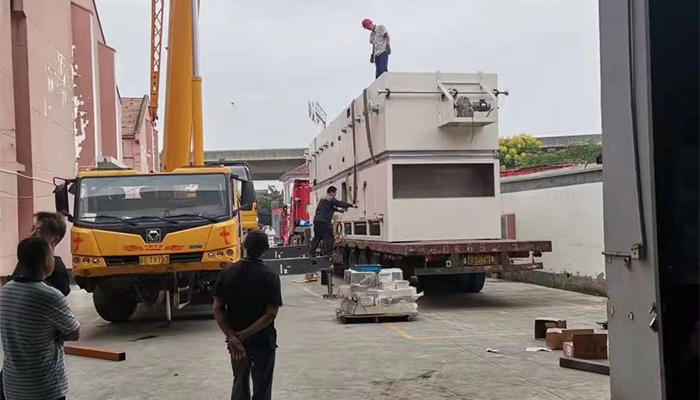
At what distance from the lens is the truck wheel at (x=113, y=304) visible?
35.0 ft

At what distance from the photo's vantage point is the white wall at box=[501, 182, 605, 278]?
13195 mm

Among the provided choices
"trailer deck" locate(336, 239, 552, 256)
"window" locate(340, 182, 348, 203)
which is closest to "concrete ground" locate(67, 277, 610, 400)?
"trailer deck" locate(336, 239, 552, 256)

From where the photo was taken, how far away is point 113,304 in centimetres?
1087

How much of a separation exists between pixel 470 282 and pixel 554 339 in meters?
6.06

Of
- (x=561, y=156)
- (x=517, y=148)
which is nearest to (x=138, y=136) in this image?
(x=517, y=148)

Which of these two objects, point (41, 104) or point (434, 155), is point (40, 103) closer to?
point (41, 104)

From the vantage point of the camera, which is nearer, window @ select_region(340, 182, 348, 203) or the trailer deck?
the trailer deck

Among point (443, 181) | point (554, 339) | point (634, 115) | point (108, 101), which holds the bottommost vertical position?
point (554, 339)

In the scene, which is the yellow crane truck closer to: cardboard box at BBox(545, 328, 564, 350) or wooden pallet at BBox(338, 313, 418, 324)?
wooden pallet at BBox(338, 313, 418, 324)

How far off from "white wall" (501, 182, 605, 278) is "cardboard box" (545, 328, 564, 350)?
17.2 ft

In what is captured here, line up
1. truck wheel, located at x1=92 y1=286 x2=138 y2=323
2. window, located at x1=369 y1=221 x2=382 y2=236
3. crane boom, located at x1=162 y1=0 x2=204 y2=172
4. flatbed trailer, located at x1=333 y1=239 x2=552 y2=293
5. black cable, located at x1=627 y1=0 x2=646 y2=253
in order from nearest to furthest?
1. black cable, located at x1=627 y1=0 x2=646 y2=253
2. truck wheel, located at x1=92 y1=286 x2=138 y2=323
3. flatbed trailer, located at x1=333 y1=239 x2=552 y2=293
4. crane boom, located at x1=162 y1=0 x2=204 y2=172
5. window, located at x1=369 y1=221 x2=382 y2=236

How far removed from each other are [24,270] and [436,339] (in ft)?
19.6

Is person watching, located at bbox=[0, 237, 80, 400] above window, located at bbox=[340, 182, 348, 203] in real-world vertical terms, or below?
below

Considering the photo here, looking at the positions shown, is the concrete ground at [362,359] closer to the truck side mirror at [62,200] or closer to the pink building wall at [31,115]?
the truck side mirror at [62,200]
